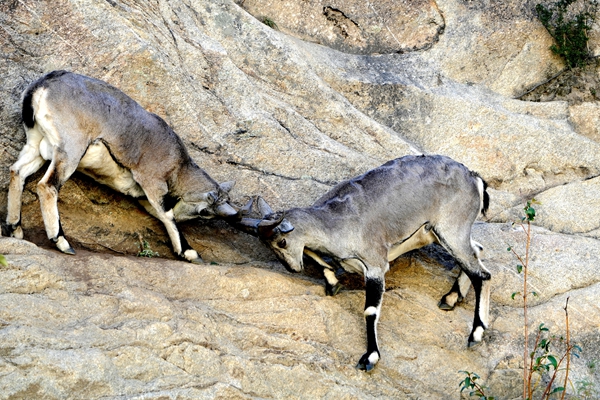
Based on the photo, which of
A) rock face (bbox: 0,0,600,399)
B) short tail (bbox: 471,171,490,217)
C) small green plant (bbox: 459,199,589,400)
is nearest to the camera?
rock face (bbox: 0,0,600,399)

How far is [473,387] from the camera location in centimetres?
698

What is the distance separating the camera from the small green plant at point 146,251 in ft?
27.2

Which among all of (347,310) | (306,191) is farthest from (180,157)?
(347,310)

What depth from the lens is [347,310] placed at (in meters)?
7.96

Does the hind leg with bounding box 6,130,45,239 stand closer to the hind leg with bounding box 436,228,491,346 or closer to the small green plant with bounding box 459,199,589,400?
the hind leg with bounding box 436,228,491,346

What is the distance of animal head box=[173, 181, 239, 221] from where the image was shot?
8.68 m

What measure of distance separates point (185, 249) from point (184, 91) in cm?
222

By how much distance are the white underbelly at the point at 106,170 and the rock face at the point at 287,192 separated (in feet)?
1.08

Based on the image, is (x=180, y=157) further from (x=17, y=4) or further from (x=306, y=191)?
(x=17, y=4)

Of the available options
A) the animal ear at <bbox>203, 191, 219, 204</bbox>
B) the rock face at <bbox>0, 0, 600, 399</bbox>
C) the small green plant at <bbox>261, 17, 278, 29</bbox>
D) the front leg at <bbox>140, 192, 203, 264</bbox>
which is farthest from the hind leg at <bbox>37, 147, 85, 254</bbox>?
the small green plant at <bbox>261, 17, 278, 29</bbox>

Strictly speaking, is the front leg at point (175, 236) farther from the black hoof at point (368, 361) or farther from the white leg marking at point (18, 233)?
the black hoof at point (368, 361)

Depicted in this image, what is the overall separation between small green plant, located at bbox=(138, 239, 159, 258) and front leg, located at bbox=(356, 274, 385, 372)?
2.24 m

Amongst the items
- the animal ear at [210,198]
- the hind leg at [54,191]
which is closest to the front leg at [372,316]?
the animal ear at [210,198]

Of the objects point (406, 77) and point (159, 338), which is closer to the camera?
point (159, 338)
